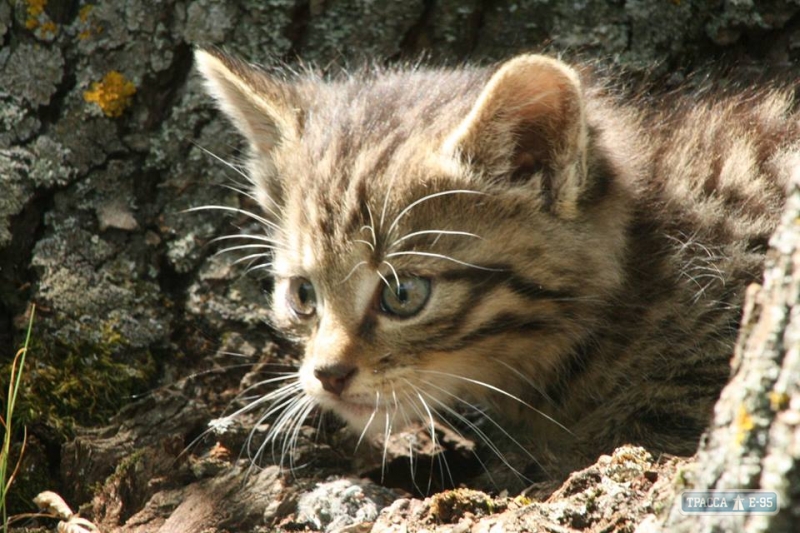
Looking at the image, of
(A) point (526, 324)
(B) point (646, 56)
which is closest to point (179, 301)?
(A) point (526, 324)

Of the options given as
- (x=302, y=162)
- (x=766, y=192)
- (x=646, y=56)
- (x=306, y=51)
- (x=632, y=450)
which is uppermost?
(x=646, y=56)

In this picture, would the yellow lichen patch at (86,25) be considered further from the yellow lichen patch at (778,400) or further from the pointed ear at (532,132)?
the yellow lichen patch at (778,400)

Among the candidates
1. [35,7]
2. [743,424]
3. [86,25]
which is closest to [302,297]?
[86,25]

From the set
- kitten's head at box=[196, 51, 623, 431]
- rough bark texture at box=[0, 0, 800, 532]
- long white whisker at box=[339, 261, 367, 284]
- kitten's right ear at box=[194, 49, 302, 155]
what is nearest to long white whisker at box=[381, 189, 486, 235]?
kitten's head at box=[196, 51, 623, 431]

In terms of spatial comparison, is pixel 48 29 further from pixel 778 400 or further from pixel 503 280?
pixel 778 400

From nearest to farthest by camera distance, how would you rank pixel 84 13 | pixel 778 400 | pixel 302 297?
pixel 778 400
pixel 302 297
pixel 84 13

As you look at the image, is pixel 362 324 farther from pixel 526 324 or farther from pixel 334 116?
pixel 334 116
